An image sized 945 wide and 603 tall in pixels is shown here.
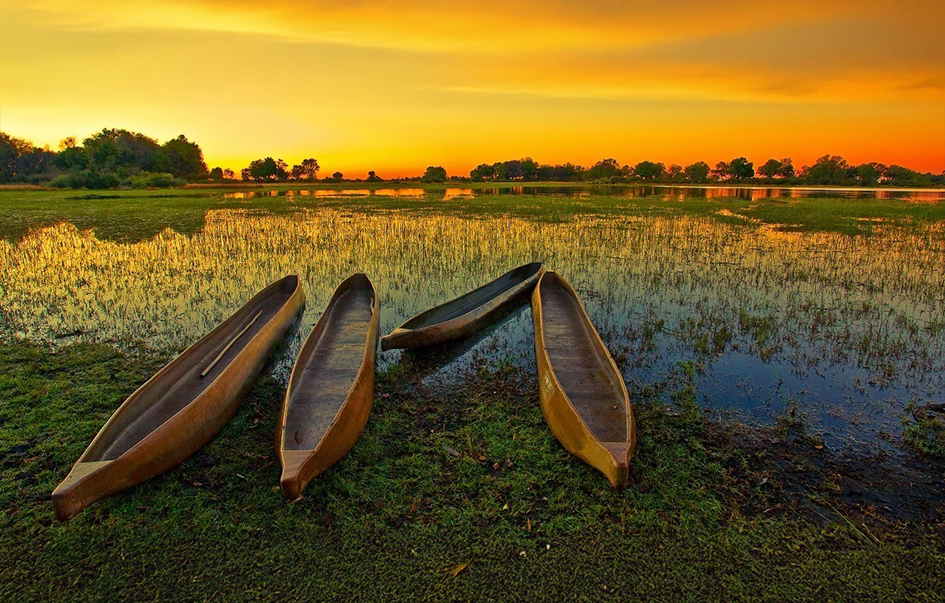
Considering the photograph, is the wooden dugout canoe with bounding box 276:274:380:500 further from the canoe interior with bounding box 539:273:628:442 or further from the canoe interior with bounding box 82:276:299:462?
the canoe interior with bounding box 539:273:628:442

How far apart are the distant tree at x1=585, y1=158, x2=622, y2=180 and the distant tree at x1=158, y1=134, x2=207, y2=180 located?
89339mm

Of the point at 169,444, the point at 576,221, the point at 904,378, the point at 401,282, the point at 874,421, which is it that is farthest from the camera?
the point at 576,221

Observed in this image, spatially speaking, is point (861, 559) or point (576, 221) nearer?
point (861, 559)

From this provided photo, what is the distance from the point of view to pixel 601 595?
116 inches

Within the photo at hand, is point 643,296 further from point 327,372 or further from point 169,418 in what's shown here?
point 169,418

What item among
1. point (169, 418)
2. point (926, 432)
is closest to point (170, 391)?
point (169, 418)

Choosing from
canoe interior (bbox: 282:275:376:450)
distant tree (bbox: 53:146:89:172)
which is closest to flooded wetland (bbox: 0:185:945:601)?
canoe interior (bbox: 282:275:376:450)

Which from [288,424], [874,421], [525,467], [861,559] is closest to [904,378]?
[874,421]

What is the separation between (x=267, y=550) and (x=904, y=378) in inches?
307

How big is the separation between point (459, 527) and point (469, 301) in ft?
19.9

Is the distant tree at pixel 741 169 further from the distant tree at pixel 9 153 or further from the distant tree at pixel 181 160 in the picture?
the distant tree at pixel 9 153

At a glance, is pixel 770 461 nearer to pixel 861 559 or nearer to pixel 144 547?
pixel 861 559

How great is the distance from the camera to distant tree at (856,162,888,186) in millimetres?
80062

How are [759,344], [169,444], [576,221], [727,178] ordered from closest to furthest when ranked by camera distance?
[169,444], [759,344], [576,221], [727,178]
